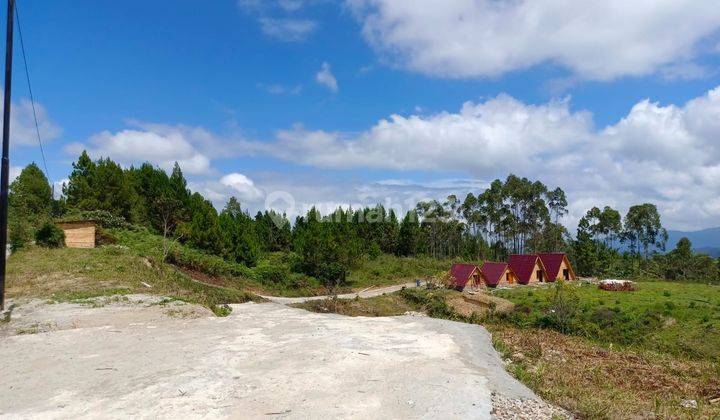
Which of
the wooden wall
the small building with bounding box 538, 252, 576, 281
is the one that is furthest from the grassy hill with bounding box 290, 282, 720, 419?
the wooden wall

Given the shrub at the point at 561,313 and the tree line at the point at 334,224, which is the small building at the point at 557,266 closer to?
the tree line at the point at 334,224

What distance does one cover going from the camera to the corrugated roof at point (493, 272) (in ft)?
142

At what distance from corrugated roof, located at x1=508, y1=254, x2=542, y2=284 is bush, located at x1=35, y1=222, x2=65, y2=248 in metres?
39.7

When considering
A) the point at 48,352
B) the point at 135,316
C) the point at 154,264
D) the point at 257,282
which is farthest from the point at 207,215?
the point at 48,352

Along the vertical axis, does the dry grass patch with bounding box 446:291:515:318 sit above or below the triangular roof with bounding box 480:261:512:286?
below

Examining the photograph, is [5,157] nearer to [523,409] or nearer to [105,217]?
[523,409]

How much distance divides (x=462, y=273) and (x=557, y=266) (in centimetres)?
1285

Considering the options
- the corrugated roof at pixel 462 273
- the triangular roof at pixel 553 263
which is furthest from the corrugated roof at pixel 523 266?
the corrugated roof at pixel 462 273

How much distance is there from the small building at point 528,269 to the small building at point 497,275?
109 centimetres

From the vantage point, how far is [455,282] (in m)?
40.7

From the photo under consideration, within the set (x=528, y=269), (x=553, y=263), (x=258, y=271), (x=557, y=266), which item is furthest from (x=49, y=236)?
(x=553, y=263)

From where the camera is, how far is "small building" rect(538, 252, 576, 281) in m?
47.8

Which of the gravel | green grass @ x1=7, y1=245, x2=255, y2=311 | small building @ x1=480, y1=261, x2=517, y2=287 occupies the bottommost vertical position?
small building @ x1=480, y1=261, x2=517, y2=287

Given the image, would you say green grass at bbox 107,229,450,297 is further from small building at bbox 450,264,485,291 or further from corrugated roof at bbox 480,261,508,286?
corrugated roof at bbox 480,261,508,286
